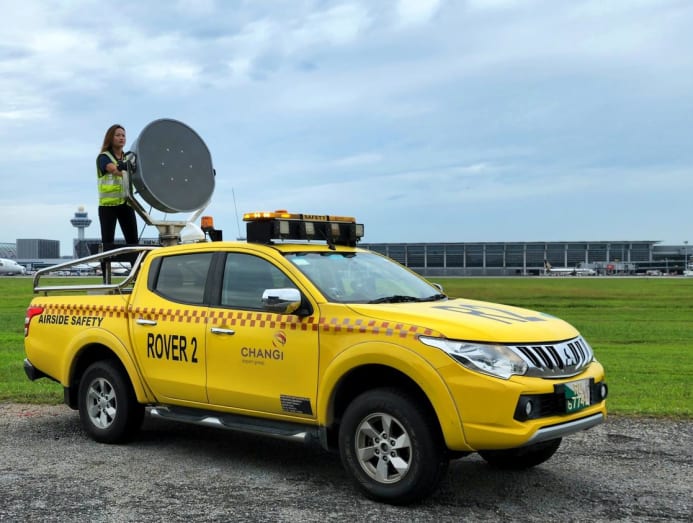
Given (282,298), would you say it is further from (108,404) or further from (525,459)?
(108,404)

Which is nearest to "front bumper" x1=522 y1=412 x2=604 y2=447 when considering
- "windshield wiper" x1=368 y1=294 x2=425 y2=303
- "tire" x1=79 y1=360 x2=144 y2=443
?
"windshield wiper" x1=368 y1=294 x2=425 y2=303

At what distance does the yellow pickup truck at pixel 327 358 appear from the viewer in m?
4.91

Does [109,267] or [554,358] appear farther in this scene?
[109,267]

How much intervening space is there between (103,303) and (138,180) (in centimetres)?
189

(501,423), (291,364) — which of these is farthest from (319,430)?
(501,423)

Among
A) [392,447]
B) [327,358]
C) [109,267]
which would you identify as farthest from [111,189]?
[392,447]

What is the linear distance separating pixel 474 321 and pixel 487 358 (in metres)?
0.37

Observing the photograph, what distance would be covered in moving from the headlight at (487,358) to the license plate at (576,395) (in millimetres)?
402

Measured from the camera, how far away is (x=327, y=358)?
18.1 feet

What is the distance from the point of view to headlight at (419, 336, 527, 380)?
15.9ft

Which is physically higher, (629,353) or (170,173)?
(170,173)

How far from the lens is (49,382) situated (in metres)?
11.4

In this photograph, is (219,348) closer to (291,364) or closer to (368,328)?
(291,364)

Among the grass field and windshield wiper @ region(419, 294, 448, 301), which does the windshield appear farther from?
the grass field
